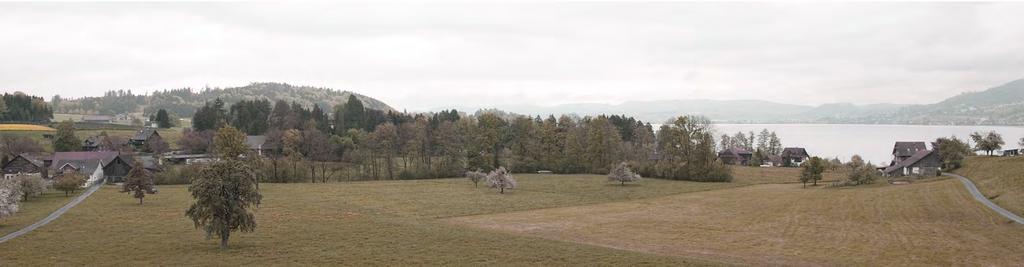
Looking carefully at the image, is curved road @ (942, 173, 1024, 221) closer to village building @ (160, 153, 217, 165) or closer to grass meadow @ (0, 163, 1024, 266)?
grass meadow @ (0, 163, 1024, 266)

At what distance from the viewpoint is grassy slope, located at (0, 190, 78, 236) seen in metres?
44.9

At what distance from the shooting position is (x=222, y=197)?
34.5 meters

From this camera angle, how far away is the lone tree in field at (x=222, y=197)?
3434 centimetres

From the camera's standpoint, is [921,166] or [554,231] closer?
[554,231]

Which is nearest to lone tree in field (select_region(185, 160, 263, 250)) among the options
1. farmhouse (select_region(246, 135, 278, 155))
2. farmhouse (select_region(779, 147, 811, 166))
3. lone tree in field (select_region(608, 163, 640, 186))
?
lone tree in field (select_region(608, 163, 640, 186))

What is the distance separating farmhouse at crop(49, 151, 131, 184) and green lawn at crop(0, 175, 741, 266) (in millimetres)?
24728

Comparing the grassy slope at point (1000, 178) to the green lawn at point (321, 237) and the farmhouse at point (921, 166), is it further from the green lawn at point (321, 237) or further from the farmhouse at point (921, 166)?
the green lawn at point (321, 237)

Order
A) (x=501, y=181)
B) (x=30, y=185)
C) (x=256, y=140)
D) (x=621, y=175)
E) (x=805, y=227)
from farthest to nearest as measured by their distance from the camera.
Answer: (x=256, y=140), (x=621, y=175), (x=501, y=181), (x=30, y=185), (x=805, y=227)

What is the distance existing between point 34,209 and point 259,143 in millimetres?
73078

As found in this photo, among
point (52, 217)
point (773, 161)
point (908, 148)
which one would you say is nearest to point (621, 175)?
point (908, 148)

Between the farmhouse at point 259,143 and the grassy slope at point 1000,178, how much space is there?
113m

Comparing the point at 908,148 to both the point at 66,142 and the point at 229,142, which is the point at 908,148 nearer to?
the point at 229,142

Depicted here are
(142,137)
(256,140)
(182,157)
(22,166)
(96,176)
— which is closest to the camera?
(22,166)

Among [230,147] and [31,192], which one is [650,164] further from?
[31,192]
